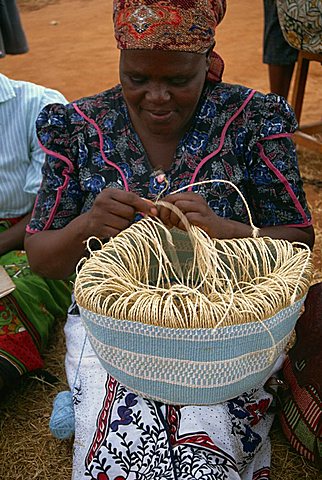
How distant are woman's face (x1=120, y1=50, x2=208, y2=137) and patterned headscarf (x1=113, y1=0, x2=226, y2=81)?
0.02 metres

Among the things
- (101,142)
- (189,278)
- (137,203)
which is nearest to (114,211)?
(137,203)

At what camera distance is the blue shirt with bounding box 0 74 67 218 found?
2.23m

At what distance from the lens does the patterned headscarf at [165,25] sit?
150cm

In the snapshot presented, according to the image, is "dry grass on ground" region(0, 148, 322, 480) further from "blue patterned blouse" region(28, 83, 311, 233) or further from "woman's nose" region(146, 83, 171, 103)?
"woman's nose" region(146, 83, 171, 103)

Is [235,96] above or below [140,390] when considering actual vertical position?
above

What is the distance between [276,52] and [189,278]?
2729 mm

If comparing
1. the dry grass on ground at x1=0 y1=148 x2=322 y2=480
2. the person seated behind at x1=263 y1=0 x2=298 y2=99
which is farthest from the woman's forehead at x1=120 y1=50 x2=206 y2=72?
the person seated behind at x1=263 y1=0 x2=298 y2=99

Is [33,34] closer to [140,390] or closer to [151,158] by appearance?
[151,158]

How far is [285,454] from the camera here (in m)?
1.85

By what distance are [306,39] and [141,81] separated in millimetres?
2020

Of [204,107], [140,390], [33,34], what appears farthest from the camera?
[33,34]

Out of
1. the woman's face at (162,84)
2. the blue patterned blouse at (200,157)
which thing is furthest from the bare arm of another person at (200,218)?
the woman's face at (162,84)

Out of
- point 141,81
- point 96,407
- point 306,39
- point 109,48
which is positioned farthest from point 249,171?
point 109,48

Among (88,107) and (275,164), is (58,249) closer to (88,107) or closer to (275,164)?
(88,107)
